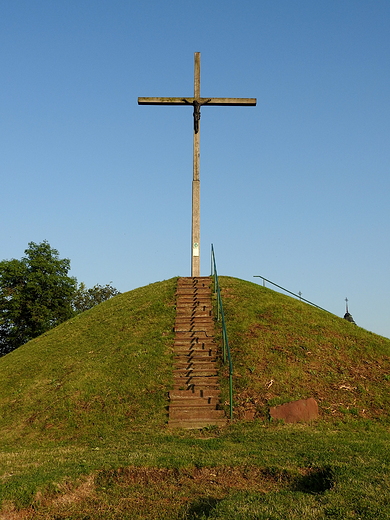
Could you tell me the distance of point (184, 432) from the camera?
47.6ft

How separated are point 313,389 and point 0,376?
1208 centimetres

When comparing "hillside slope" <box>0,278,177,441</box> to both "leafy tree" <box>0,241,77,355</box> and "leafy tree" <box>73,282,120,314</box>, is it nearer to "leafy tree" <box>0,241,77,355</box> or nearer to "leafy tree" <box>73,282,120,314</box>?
"leafy tree" <box>0,241,77,355</box>

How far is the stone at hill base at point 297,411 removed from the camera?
15.3 meters

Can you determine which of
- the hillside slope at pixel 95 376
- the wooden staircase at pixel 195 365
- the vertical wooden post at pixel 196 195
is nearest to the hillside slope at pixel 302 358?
the wooden staircase at pixel 195 365

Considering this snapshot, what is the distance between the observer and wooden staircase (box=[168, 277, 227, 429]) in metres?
15.5

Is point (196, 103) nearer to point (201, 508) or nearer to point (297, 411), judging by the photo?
point (297, 411)

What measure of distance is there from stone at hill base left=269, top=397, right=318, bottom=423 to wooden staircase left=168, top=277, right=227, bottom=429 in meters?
1.62

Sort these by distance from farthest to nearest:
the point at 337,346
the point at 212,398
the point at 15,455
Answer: the point at 337,346
the point at 212,398
the point at 15,455

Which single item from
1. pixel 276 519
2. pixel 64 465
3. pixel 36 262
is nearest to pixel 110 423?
pixel 64 465

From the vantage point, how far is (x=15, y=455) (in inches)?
515

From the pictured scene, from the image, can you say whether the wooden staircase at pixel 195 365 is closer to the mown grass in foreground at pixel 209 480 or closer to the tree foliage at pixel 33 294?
the mown grass in foreground at pixel 209 480

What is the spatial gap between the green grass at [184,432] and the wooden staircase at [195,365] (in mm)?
430

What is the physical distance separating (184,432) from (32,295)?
34207 mm

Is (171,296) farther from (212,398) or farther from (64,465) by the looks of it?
(64,465)
